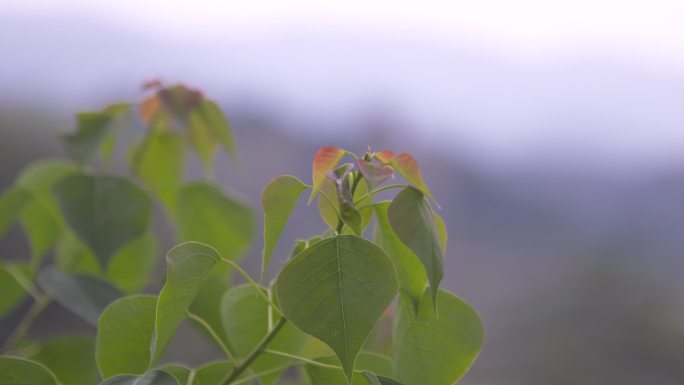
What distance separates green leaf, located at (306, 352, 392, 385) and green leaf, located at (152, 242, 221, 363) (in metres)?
0.07

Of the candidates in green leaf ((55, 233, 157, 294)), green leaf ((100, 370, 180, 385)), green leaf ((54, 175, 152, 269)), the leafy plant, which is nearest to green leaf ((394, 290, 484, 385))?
the leafy plant

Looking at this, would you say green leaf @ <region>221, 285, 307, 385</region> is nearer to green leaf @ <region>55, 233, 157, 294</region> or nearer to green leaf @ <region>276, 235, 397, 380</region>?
green leaf @ <region>276, 235, 397, 380</region>

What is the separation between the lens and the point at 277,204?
307 millimetres

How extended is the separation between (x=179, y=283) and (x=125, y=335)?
6cm

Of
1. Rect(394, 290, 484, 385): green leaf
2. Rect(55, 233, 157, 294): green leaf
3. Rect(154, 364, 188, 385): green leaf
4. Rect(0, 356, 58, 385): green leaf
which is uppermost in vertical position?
Rect(394, 290, 484, 385): green leaf

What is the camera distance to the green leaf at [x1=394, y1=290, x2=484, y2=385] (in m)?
0.33

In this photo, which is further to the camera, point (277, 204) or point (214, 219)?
point (214, 219)

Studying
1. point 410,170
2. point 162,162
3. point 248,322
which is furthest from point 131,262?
point 410,170

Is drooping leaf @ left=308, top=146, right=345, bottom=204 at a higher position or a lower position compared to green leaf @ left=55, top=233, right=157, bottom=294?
higher

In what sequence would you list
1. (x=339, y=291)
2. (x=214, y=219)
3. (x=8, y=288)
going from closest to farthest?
1. (x=339, y=291)
2. (x=8, y=288)
3. (x=214, y=219)

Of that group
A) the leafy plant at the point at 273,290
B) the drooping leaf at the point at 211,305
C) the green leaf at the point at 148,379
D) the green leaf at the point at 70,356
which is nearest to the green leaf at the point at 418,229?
the leafy plant at the point at 273,290

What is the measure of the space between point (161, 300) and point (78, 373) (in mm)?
268

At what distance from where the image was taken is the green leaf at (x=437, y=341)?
13.2 inches

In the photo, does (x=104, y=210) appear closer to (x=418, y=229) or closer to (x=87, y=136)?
(x=87, y=136)
